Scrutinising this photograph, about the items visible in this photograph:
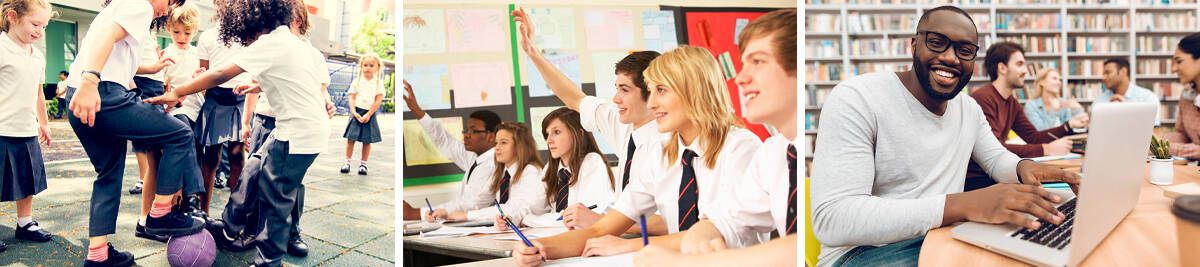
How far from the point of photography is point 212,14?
7.20ft

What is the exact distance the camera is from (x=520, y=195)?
7.79ft

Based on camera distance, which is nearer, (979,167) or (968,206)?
(968,206)

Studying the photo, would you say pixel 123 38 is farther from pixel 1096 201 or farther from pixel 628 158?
pixel 1096 201

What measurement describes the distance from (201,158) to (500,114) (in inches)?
43.8

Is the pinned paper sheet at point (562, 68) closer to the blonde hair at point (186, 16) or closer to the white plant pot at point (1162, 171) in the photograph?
the blonde hair at point (186, 16)

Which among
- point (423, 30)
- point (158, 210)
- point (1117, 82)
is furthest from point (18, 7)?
point (1117, 82)

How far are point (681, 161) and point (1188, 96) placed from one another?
3.01 m

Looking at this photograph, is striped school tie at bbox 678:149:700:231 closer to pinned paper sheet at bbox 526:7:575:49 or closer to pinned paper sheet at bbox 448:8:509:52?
pinned paper sheet at bbox 526:7:575:49

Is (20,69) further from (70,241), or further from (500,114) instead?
(500,114)

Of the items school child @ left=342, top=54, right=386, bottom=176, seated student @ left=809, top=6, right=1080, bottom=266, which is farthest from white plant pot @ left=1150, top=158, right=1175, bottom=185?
school child @ left=342, top=54, right=386, bottom=176

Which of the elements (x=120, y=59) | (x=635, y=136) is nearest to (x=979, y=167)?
(x=635, y=136)

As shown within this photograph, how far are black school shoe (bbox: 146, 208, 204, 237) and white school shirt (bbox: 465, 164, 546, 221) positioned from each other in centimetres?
102

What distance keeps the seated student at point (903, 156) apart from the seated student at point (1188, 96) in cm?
186

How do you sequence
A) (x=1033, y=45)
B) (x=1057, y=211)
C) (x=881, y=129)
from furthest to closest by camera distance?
(x=1033, y=45) → (x=881, y=129) → (x=1057, y=211)
